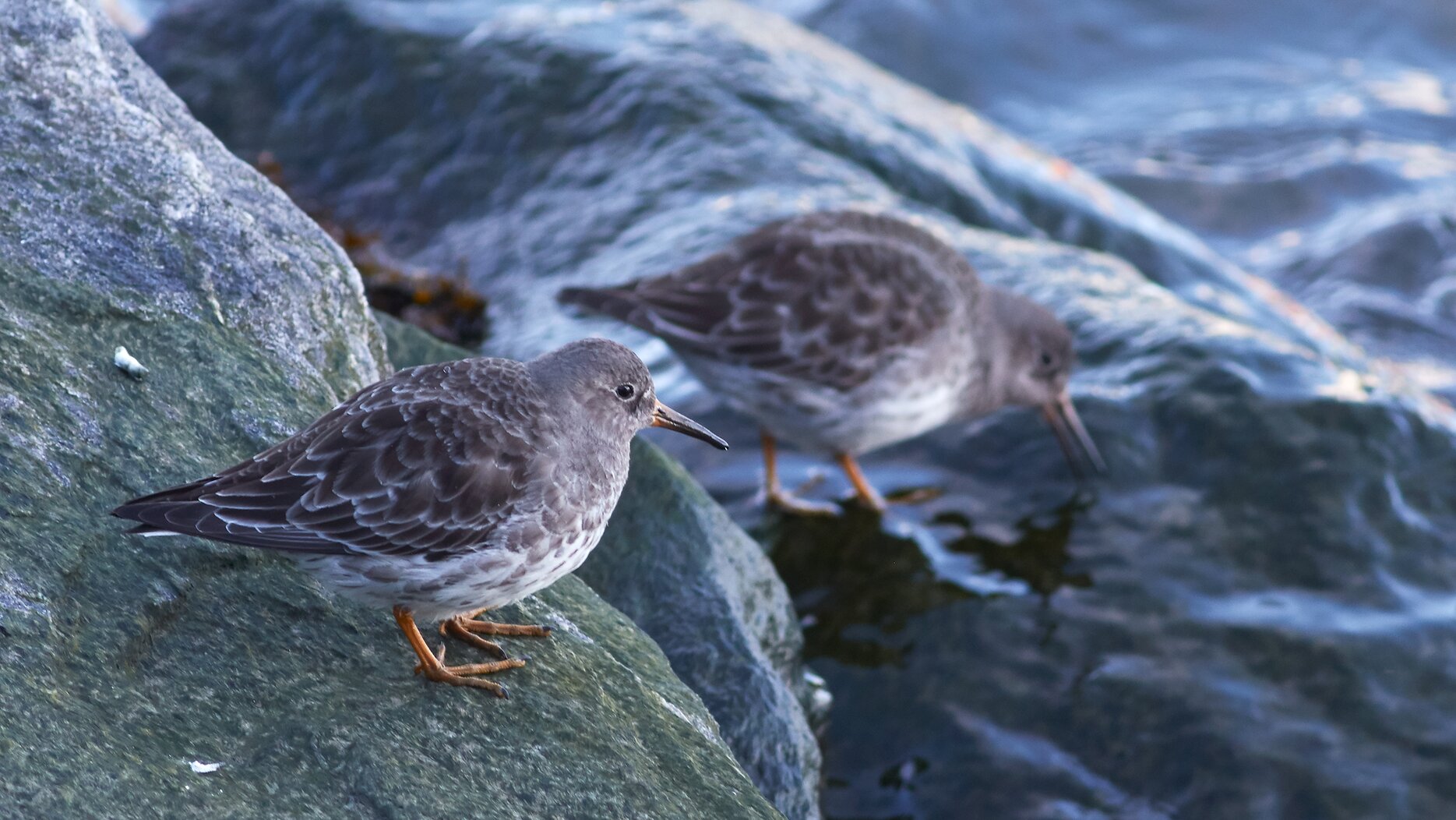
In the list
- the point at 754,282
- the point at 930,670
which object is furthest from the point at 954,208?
the point at 930,670

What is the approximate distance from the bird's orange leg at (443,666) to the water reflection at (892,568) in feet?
9.34

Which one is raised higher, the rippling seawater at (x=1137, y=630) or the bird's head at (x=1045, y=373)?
the bird's head at (x=1045, y=373)

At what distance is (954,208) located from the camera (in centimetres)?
991

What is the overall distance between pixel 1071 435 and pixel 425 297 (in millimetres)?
4080

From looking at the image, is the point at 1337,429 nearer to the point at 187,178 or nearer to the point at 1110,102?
the point at 187,178

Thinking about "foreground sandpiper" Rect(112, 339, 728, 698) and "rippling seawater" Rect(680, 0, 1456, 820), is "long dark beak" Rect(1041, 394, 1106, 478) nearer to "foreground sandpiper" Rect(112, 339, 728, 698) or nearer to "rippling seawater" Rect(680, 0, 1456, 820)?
"rippling seawater" Rect(680, 0, 1456, 820)

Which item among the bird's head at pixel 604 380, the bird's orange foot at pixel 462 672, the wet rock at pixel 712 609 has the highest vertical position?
the bird's head at pixel 604 380

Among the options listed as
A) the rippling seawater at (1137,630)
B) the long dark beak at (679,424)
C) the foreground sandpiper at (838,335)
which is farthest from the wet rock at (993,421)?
the long dark beak at (679,424)

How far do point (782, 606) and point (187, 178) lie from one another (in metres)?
2.94

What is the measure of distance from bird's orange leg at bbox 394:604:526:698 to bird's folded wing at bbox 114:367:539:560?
0.77 ft

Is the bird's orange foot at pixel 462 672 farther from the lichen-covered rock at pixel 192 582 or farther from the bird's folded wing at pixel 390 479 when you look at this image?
the bird's folded wing at pixel 390 479

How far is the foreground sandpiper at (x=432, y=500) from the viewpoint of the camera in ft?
12.0

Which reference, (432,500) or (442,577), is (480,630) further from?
(432,500)

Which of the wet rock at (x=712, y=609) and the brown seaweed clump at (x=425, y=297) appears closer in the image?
the wet rock at (x=712, y=609)
